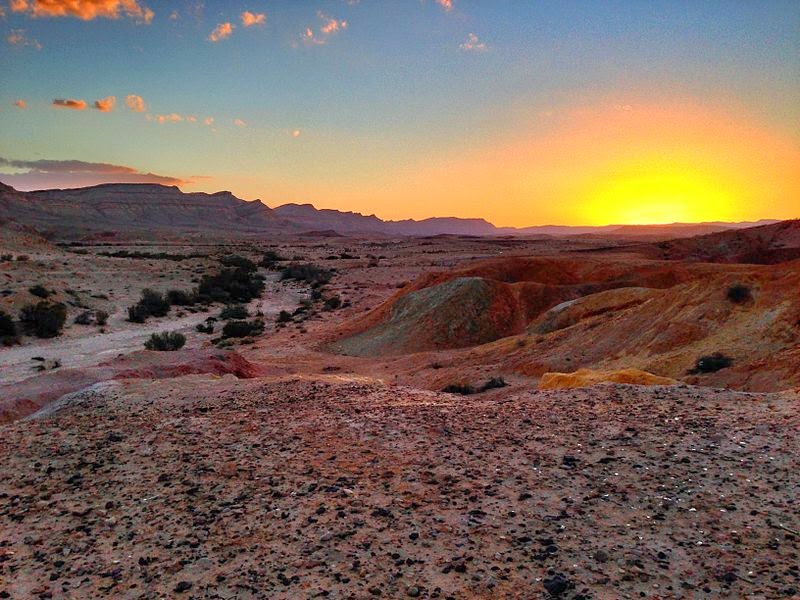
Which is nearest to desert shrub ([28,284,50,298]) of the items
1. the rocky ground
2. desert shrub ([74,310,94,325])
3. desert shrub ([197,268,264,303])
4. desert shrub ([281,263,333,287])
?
desert shrub ([74,310,94,325])

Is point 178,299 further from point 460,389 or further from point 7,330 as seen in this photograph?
point 460,389

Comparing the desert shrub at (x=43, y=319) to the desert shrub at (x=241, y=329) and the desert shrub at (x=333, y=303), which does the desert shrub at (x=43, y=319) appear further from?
the desert shrub at (x=333, y=303)

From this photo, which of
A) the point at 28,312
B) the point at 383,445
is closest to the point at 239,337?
the point at 28,312

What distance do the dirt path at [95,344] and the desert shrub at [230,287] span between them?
3.26 m

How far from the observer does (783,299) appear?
13734mm

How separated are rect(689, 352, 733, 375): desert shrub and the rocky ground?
11.0 feet

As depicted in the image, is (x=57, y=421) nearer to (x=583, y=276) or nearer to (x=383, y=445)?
(x=383, y=445)

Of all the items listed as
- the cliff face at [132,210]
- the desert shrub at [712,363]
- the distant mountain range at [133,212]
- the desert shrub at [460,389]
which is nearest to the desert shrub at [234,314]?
the desert shrub at [460,389]

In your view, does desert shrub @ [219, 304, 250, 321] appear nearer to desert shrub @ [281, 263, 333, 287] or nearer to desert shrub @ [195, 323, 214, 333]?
desert shrub @ [195, 323, 214, 333]

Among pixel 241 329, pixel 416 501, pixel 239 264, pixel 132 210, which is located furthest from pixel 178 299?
pixel 132 210

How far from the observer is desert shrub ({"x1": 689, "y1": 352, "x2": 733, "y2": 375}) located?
39.6 feet

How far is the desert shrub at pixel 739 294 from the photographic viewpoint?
48.7 feet

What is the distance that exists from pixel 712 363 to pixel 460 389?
5.71m

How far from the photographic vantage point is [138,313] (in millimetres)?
30484
